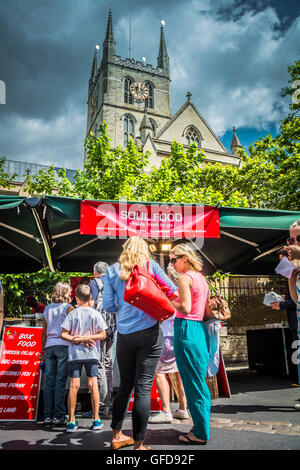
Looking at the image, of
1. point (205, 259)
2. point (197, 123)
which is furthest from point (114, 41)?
point (205, 259)

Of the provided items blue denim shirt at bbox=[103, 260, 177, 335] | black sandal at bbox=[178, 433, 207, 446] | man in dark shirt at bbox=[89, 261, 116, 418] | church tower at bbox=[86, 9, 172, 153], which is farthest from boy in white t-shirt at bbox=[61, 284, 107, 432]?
church tower at bbox=[86, 9, 172, 153]

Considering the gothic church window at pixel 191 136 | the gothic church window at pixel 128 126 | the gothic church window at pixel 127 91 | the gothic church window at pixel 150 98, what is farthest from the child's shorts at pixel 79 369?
the gothic church window at pixel 150 98

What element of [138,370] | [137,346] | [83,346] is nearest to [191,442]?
[138,370]

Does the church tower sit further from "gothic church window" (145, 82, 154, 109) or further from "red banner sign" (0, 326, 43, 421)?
"red banner sign" (0, 326, 43, 421)

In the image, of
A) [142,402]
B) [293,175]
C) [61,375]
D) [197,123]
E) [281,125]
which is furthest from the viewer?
[197,123]

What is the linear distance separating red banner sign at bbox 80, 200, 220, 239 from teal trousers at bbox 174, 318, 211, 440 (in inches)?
70.3

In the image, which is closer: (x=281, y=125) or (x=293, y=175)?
(x=293, y=175)

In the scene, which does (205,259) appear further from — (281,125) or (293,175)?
(281,125)

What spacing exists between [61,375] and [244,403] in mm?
2841

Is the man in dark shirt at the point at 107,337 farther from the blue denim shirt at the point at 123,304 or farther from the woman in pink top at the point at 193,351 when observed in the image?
the woman in pink top at the point at 193,351

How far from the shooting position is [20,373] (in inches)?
171

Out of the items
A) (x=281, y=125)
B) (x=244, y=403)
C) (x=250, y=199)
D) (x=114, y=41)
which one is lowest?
(x=244, y=403)

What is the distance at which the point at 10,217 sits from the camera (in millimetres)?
5031

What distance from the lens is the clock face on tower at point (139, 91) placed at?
46925 millimetres
